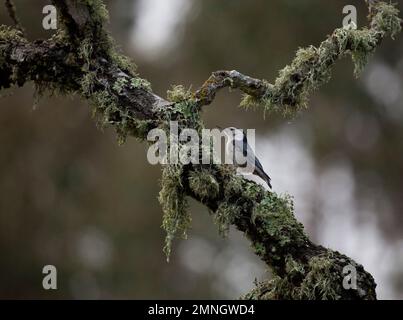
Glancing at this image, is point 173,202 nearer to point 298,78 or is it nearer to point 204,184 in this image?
point 204,184

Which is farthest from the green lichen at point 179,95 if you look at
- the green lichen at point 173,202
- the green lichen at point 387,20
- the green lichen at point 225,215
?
the green lichen at point 387,20

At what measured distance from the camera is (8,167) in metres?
11.5

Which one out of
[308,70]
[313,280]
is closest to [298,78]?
[308,70]

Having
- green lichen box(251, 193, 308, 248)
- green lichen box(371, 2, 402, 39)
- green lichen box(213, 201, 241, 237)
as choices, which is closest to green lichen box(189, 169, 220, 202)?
green lichen box(213, 201, 241, 237)

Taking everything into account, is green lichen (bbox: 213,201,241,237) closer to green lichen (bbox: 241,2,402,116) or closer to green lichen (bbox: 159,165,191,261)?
green lichen (bbox: 159,165,191,261)

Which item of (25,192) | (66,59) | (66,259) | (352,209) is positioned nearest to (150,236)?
(66,259)

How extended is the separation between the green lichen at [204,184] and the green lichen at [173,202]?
Answer: 0.26 ft

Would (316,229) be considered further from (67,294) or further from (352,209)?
(67,294)

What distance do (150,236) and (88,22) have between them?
8541mm

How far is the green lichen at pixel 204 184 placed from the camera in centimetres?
362

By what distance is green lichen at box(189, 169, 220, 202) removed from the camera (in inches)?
142

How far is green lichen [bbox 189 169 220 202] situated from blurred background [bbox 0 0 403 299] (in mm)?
7511

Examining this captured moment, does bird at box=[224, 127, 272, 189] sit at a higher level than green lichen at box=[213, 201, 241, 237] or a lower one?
higher

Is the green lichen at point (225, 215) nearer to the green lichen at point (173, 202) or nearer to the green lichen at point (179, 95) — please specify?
Answer: the green lichen at point (173, 202)
